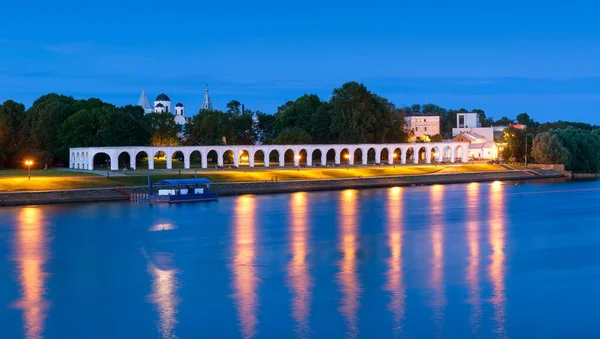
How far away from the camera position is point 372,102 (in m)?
86.3

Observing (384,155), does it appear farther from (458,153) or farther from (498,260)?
(498,260)

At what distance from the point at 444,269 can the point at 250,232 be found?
11.9 metres

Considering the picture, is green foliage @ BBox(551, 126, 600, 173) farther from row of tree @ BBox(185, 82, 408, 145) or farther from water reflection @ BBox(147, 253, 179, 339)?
water reflection @ BBox(147, 253, 179, 339)

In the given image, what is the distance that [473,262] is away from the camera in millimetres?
29688

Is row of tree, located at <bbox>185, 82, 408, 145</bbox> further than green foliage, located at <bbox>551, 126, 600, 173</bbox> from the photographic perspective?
Yes

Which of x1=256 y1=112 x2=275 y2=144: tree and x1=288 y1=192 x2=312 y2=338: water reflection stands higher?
x1=256 y1=112 x2=275 y2=144: tree

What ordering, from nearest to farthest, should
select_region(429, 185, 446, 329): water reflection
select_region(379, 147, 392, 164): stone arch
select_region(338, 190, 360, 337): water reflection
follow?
select_region(338, 190, 360, 337): water reflection, select_region(429, 185, 446, 329): water reflection, select_region(379, 147, 392, 164): stone arch

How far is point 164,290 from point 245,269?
4.01m

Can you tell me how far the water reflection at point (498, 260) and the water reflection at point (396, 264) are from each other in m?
2.62

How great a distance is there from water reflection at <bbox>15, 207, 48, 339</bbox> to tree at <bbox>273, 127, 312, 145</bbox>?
38083 millimetres

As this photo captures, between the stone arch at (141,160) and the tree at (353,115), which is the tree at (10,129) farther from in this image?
the tree at (353,115)

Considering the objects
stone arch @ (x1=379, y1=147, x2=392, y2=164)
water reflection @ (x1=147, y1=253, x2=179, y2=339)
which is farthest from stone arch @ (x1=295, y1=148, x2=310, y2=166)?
water reflection @ (x1=147, y1=253, x2=179, y2=339)

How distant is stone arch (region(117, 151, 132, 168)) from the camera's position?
7031 cm

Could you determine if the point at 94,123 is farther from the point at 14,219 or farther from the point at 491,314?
the point at 491,314
